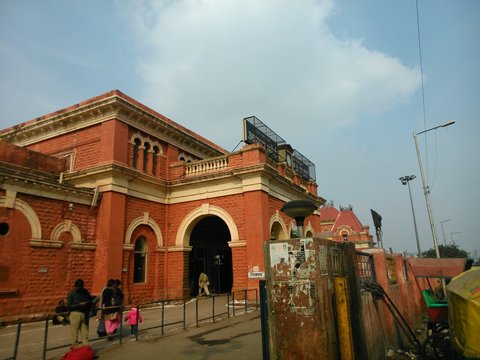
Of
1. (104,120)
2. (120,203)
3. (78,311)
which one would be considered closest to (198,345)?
(78,311)

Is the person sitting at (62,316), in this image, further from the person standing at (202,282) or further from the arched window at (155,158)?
the person standing at (202,282)

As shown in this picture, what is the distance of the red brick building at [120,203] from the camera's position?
11445 millimetres

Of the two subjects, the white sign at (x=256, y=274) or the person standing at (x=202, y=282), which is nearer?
the white sign at (x=256, y=274)

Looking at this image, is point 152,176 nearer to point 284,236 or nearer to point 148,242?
point 148,242

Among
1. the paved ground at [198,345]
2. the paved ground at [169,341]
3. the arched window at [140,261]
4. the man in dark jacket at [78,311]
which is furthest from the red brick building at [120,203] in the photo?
the man in dark jacket at [78,311]

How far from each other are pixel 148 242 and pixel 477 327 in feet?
43.5

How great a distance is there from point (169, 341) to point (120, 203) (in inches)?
301

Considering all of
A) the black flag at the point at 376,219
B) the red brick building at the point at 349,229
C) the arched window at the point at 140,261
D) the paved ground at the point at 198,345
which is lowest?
the paved ground at the point at 198,345

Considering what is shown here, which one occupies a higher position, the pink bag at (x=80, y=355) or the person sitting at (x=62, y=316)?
the person sitting at (x=62, y=316)

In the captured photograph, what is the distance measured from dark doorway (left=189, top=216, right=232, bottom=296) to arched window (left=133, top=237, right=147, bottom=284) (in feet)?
9.40

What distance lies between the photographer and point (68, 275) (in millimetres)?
12375

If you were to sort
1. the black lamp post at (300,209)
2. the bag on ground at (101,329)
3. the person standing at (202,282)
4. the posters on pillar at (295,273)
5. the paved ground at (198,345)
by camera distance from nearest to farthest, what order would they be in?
the posters on pillar at (295,273) < the black lamp post at (300,209) < the paved ground at (198,345) < the bag on ground at (101,329) < the person standing at (202,282)

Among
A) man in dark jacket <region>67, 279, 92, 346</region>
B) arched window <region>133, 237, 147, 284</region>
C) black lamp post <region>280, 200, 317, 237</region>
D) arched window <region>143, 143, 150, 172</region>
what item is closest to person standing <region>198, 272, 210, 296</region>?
arched window <region>133, 237, 147, 284</region>

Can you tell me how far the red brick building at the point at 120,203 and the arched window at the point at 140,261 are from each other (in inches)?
1.7
